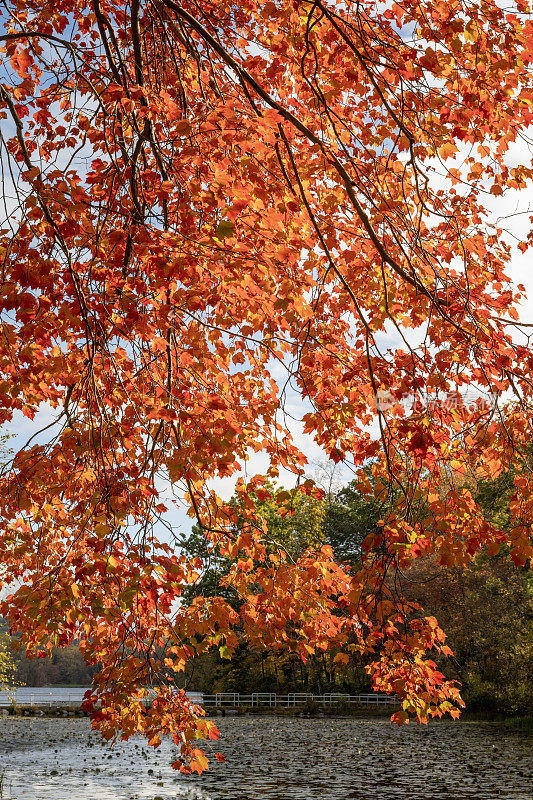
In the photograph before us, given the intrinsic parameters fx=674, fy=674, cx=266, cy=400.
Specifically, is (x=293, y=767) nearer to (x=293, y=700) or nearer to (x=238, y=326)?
(x=238, y=326)

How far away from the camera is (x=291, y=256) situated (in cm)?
405

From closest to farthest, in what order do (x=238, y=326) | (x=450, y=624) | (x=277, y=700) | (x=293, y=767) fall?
1. (x=238, y=326)
2. (x=293, y=767)
3. (x=450, y=624)
4. (x=277, y=700)

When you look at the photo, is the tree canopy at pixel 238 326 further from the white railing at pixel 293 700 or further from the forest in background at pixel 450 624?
the white railing at pixel 293 700

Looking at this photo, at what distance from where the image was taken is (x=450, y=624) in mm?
28266

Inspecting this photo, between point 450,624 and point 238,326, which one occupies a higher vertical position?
point 238,326

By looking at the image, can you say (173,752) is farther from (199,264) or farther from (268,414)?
(199,264)

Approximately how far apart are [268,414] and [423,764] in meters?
12.2

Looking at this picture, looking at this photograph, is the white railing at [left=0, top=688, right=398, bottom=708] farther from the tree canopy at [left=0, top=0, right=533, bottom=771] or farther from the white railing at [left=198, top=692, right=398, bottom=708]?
the tree canopy at [left=0, top=0, right=533, bottom=771]

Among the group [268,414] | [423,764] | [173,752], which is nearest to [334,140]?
[268,414]

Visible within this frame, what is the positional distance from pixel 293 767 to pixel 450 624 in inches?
615

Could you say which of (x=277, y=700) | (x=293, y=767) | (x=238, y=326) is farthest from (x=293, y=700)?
(x=238, y=326)

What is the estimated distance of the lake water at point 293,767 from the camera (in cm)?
1159

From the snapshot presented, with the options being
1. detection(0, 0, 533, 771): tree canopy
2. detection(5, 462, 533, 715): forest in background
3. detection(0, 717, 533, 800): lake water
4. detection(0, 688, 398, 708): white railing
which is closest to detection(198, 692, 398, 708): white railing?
detection(0, 688, 398, 708): white railing

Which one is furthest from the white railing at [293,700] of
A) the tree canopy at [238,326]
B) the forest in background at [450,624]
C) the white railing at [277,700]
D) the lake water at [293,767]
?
the tree canopy at [238,326]
